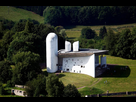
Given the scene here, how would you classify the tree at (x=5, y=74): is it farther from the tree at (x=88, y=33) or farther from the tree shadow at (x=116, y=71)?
the tree at (x=88, y=33)

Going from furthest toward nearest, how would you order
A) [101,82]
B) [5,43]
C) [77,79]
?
[5,43] < [77,79] < [101,82]

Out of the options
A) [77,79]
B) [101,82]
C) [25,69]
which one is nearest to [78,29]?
[77,79]

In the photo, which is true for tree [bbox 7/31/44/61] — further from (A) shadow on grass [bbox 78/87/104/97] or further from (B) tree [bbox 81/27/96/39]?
(B) tree [bbox 81/27/96/39]

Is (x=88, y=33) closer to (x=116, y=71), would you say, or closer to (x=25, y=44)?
(x=25, y=44)

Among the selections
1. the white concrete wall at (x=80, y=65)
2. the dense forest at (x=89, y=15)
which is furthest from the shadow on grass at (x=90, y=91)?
the dense forest at (x=89, y=15)

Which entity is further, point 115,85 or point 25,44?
point 25,44
